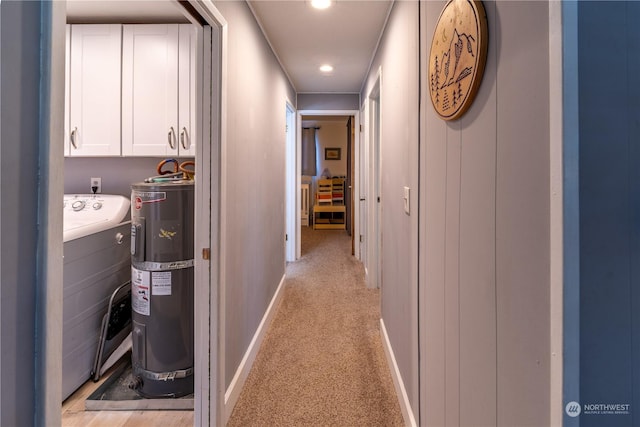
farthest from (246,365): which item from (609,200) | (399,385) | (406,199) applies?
(609,200)

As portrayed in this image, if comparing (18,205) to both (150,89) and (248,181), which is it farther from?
(150,89)

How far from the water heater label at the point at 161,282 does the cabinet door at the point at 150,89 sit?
2.89 ft

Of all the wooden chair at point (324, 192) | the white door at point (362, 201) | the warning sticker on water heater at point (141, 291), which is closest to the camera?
the warning sticker on water heater at point (141, 291)

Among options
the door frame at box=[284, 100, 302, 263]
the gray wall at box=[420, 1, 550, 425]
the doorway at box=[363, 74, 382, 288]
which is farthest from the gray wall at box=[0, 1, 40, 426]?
the door frame at box=[284, 100, 302, 263]

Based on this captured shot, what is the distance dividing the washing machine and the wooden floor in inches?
5.1

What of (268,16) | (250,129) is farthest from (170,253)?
(268,16)

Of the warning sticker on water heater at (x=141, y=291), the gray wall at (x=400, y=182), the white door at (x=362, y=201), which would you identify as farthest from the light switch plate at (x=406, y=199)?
the white door at (x=362, y=201)

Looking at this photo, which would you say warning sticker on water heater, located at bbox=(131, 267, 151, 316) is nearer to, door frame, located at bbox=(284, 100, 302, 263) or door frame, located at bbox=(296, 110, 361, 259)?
door frame, located at bbox=(284, 100, 302, 263)

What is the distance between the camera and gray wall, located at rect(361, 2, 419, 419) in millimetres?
1588

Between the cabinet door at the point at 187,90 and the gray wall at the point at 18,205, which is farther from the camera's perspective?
the cabinet door at the point at 187,90

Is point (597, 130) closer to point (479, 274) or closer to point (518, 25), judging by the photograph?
point (518, 25)

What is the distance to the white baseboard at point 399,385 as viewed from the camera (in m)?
1.66

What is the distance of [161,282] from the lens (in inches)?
76.1

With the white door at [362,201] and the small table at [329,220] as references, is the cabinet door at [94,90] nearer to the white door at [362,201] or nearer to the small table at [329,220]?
the white door at [362,201]
